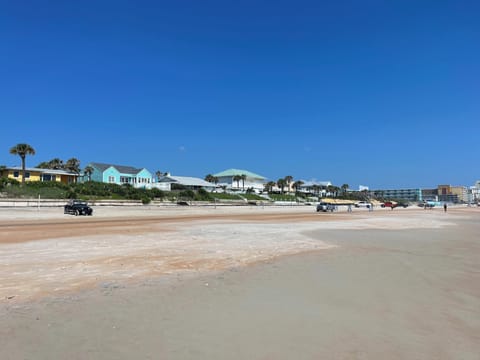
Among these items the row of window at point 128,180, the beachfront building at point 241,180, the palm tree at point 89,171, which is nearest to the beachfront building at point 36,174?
the palm tree at point 89,171

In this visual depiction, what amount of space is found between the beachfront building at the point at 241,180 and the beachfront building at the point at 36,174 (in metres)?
64.0

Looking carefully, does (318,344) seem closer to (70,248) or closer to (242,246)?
(242,246)

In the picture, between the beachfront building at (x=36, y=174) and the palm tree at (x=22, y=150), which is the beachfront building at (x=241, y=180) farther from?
the palm tree at (x=22, y=150)

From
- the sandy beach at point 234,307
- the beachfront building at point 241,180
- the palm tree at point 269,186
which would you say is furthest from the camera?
the palm tree at point 269,186

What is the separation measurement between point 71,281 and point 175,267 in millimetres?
2942

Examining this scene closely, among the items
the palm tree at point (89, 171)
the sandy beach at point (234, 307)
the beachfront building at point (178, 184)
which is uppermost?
the palm tree at point (89, 171)

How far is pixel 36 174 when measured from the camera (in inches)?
3014

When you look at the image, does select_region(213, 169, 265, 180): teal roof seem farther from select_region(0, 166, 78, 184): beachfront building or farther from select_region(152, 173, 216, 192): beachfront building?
select_region(0, 166, 78, 184): beachfront building

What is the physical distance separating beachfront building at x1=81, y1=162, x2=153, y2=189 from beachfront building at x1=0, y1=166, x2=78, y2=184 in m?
7.19

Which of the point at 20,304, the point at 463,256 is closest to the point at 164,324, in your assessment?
the point at 20,304

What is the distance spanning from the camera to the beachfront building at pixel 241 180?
139m

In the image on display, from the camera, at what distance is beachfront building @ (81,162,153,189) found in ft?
295

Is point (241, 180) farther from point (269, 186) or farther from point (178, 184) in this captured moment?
Answer: point (178, 184)

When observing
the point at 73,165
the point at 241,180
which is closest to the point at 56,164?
the point at 73,165
